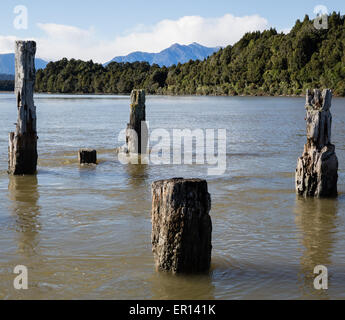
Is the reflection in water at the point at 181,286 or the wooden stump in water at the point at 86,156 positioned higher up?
the wooden stump in water at the point at 86,156

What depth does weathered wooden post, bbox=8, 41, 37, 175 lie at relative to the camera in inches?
542

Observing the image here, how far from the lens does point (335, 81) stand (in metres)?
110

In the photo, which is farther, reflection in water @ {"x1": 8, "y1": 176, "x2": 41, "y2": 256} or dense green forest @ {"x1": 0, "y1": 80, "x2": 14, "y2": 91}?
dense green forest @ {"x1": 0, "y1": 80, "x2": 14, "y2": 91}

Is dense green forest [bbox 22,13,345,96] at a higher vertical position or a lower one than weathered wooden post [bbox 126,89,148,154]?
higher

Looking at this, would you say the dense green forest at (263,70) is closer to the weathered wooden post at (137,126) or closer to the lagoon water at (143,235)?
the weathered wooden post at (137,126)

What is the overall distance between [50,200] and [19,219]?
5.62 feet

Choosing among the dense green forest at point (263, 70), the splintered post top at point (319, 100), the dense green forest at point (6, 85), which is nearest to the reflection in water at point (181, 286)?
the splintered post top at point (319, 100)

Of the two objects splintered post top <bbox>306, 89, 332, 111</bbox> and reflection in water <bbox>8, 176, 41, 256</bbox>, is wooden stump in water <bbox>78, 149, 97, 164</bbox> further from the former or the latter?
splintered post top <bbox>306, 89, 332, 111</bbox>

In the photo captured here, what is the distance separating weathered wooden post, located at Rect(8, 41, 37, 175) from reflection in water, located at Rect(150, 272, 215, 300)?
822 cm

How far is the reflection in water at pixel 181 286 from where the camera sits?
6387 millimetres

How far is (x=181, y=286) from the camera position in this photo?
6621mm

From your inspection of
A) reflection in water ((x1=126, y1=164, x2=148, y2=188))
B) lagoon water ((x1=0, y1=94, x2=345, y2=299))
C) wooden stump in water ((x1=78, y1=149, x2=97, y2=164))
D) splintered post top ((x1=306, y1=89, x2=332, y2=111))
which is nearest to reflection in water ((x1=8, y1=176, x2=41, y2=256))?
lagoon water ((x1=0, y1=94, x2=345, y2=299))

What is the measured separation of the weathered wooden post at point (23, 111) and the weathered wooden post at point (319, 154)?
7.20m

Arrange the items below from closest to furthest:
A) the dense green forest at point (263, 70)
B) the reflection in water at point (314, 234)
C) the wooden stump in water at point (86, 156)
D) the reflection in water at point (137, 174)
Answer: the reflection in water at point (314, 234) → the reflection in water at point (137, 174) → the wooden stump in water at point (86, 156) → the dense green forest at point (263, 70)
